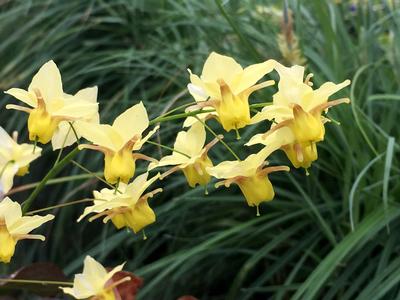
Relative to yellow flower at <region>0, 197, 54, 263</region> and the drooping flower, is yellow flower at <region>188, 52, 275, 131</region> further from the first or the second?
yellow flower at <region>0, 197, 54, 263</region>

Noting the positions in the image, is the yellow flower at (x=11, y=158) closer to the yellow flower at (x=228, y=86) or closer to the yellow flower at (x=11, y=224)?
the yellow flower at (x=11, y=224)

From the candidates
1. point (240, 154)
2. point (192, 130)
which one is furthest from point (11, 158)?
point (240, 154)

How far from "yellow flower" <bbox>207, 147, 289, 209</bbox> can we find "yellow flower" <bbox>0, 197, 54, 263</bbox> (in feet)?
0.65

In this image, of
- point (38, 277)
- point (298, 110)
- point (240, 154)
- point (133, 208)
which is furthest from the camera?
point (240, 154)

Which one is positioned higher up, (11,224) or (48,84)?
(48,84)

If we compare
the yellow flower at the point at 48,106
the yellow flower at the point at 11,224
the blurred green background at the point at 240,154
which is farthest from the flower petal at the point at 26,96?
the blurred green background at the point at 240,154

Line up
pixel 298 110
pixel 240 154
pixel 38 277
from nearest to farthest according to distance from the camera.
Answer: pixel 298 110 < pixel 38 277 < pixel 240 154

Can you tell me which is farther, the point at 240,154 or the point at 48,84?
the point at 240,154

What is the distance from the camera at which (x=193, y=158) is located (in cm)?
99

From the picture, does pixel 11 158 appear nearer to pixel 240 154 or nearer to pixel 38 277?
pixel 38 277

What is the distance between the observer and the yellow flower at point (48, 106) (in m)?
0.93

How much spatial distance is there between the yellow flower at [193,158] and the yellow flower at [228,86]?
74 millimetres

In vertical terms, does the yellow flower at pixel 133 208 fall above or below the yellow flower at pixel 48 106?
below

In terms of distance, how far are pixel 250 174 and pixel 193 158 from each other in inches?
2.7
